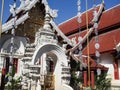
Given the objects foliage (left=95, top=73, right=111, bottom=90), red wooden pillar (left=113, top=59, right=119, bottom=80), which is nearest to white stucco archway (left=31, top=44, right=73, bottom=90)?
foliage (left=95, top=73, right=111, bottom=90)

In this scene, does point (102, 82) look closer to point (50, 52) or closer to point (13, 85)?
point (50, 52)

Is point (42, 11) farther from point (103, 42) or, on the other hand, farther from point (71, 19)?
point (71, 19)

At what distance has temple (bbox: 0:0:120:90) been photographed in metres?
11.1

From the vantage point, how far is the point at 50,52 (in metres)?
11.8

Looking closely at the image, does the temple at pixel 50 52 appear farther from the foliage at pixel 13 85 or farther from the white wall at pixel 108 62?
the foliage at pixel 13 85

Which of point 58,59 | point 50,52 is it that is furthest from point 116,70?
point 50,52

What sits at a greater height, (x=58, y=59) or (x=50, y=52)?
(x=50, y=52)

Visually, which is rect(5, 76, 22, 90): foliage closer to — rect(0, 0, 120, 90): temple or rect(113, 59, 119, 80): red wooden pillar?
rect(0, 0, 120, 90): temple

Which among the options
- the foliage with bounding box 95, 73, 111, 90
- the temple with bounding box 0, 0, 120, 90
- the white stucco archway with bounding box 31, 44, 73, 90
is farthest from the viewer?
the foliage with bounding box 95, 73, 111, 90

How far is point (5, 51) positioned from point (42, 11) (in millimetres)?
4176

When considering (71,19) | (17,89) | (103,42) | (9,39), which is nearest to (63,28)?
(71,19)

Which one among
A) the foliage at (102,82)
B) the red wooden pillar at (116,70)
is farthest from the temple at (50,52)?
the foliage at (102,82)

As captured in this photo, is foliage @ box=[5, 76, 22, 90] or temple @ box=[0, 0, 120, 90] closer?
→ foliage @ box=[5, 76, 22, 90]

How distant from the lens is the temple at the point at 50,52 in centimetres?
1110
